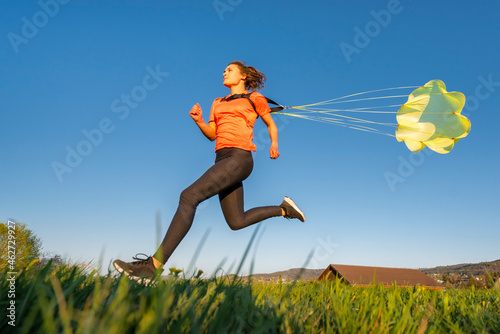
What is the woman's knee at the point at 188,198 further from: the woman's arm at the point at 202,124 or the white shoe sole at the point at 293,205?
the white shoe sole at the point at 293,205

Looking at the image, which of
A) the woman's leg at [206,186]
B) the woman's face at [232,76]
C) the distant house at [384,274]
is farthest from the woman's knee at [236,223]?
the distant house at [384,274]

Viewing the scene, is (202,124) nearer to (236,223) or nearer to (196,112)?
(196,112)

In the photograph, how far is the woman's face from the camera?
4445 millimetres

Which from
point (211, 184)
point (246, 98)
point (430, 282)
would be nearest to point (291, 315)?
point (211, 184)

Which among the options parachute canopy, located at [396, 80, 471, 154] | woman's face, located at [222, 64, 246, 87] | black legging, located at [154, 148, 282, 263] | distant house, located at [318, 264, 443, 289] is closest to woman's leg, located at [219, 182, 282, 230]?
black legging, located at [154, 148, 282, 263]

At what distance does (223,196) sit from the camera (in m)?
4.07

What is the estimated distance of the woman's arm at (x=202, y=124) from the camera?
4145 mm

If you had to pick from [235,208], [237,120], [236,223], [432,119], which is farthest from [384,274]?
[237,120]

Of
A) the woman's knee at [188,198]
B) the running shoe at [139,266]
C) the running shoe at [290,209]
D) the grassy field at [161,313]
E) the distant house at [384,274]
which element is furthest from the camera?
the distant house at [384,274]

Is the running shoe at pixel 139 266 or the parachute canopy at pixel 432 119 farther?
the parachute canopy at pixel 432 119

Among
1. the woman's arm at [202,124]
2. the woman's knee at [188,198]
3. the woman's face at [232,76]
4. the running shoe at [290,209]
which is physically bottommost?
the woman's knee at [188,198]

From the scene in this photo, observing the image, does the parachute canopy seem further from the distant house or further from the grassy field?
the distant house

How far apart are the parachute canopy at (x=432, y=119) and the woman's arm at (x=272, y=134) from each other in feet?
6.16

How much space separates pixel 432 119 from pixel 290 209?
87.0 inches
